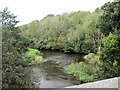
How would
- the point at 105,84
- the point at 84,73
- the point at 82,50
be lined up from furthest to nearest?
1. the point at 82,50
2. the point at 84,73
3. the point at 105,84

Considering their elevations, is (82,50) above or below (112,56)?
below

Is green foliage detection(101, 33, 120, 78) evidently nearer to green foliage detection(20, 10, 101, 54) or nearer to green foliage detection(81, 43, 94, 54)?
green foliage detection(20, 10, 101, 54)

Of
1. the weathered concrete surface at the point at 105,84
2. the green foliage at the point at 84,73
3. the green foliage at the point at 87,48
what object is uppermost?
the weathered concrete surface at the point at 105,84

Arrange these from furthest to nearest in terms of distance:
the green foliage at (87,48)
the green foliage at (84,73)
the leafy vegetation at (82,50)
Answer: the green foliage at (87,48) → the green foliage at (84,73) → the leafy vegetation at (82,50)

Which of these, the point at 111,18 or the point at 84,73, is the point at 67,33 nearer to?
the point at 84,73

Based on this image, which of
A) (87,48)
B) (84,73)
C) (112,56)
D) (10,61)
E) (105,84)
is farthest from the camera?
(87,48)

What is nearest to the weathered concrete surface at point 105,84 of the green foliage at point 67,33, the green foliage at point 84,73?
the green foliage at point 84,73

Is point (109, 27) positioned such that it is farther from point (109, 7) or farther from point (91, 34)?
point (91, 34)

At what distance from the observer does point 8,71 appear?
6.80 meters

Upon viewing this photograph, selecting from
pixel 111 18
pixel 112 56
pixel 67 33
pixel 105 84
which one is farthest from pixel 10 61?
pixel 67 33

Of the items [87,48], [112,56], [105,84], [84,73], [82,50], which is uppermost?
[105,84]

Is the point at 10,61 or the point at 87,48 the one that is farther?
the point at 87,48

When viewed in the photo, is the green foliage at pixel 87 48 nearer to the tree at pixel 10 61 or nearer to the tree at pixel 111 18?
the tree at pixel 111 18

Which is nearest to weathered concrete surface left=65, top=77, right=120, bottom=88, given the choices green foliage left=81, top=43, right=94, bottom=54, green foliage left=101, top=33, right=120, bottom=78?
green foliage left=101, top=33, right=120, bottom=78
